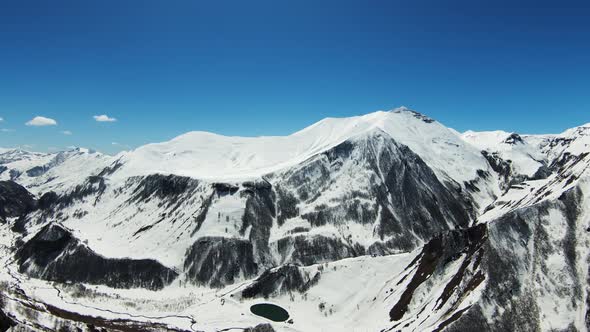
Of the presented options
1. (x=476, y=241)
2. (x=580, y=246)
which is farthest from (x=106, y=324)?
(x=580, y=246)

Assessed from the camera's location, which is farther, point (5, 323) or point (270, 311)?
point (270, 311)

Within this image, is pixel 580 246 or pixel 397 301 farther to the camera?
pixel 397 301

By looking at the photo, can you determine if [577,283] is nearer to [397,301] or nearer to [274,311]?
[397,301]

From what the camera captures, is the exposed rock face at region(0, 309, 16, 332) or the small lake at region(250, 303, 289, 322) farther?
the small lake at region(250, 303, 289, 322)

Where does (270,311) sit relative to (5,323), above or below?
above

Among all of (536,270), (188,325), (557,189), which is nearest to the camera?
(536,270)

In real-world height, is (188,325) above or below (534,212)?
below

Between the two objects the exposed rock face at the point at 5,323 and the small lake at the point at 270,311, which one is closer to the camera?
the exposed rock face at the point at 5,323

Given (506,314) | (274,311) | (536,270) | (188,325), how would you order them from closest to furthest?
(506,314)
(536,270)
(188,325)
(274,311)
